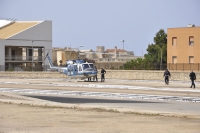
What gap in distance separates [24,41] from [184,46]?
31.9m

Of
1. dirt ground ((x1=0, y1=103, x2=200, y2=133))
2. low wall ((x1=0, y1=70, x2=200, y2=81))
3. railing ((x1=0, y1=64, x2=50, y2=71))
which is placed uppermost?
railing ((x1=0, y1=64, x2=50, y2=71))

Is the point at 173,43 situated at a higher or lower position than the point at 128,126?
higher

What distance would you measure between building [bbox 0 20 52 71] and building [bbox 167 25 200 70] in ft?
85.3

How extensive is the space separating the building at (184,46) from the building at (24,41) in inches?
1024

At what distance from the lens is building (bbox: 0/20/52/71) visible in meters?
86.0

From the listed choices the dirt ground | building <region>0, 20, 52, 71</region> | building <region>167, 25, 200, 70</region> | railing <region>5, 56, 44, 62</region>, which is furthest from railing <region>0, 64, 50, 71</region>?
the dirt ground

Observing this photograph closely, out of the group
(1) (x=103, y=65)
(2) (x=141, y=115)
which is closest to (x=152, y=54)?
(1) (x=103, y=65)

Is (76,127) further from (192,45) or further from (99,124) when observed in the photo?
(192,45)

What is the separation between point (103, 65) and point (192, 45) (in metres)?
18.1

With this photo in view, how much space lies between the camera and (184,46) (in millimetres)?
66438

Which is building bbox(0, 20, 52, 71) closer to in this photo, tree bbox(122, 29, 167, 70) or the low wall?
the low wall

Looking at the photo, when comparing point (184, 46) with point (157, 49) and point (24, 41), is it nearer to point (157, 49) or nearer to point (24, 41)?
point (157, 49)

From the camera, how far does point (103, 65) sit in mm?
79625

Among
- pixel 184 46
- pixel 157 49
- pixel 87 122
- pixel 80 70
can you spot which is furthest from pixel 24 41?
pixel 87 122
